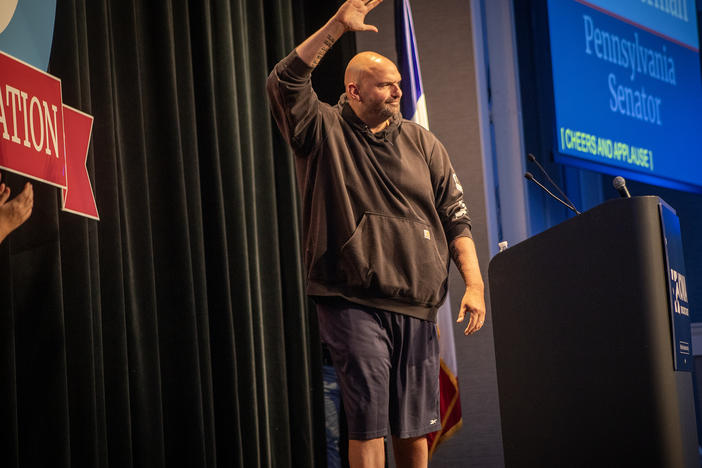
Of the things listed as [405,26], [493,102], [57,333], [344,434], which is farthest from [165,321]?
[493,102]

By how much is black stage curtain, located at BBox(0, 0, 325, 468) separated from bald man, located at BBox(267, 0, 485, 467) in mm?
595

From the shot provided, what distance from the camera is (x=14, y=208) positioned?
2.04 m

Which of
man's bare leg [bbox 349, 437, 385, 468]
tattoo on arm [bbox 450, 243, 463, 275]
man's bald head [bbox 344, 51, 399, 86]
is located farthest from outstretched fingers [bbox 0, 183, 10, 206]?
tattoo on arm [bbox 450, 243, 463, 275]

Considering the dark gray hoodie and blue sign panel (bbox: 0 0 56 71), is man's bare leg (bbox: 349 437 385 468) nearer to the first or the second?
the dark gray hoodie

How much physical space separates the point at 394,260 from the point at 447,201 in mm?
329

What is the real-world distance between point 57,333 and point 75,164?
1.48ft

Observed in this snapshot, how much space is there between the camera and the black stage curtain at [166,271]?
2098mm

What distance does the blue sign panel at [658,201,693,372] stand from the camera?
1.83 metres

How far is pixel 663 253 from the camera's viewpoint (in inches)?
72.0

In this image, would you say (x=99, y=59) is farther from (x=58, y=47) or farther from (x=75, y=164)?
(x=75, y=164)

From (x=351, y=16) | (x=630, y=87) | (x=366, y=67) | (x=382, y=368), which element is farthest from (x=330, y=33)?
(x=630, y=87)

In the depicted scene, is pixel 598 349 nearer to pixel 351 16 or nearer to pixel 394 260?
pixel 394 260

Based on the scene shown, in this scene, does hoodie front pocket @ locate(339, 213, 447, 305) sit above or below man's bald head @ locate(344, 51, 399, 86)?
below

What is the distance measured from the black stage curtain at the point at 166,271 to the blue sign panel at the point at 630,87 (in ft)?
4.66
